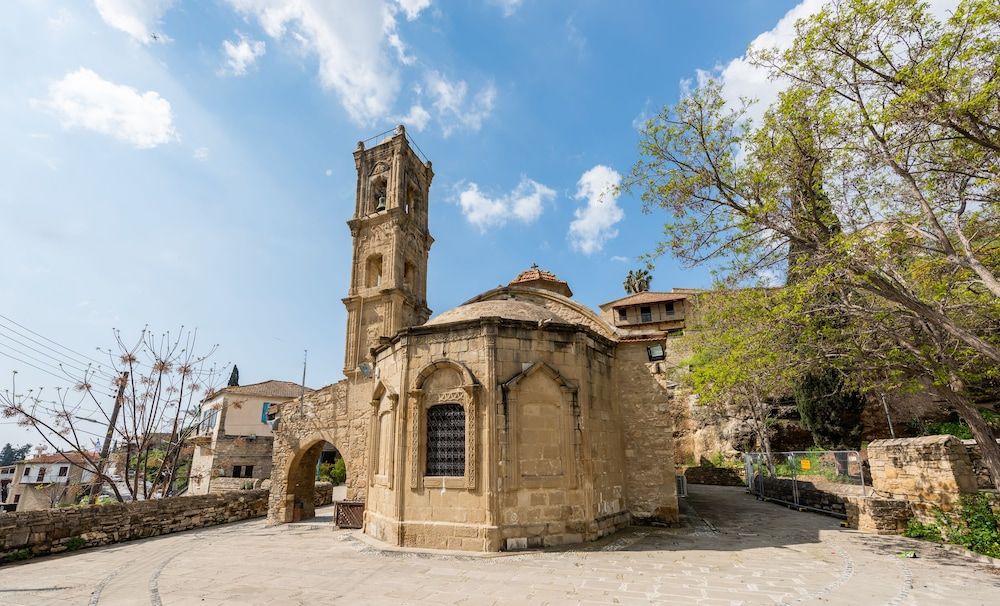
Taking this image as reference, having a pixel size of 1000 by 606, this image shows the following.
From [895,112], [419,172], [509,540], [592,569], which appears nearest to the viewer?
[895,112]

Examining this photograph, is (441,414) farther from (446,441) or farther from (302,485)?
(302,485)

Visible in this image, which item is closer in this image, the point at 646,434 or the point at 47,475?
the point at 646,434

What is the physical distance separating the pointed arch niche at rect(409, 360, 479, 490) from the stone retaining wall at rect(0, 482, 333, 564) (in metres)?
8.29

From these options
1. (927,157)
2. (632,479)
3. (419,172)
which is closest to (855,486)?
(632,479)

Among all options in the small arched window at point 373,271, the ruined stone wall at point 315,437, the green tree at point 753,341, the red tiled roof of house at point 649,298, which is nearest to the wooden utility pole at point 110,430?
the ruined stone wall at point 315,437

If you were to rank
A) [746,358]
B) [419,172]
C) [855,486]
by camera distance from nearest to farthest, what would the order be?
[746,358] < [855,486] < [419,172]

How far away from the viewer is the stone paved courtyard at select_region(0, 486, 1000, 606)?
20.7 feet

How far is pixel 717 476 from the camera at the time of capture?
24.6 meters

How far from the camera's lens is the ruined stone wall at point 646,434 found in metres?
11.8

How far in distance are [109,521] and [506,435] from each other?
10.7 metres

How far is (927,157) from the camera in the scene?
7.99 m

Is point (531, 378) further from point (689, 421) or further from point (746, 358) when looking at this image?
point (689, 421)

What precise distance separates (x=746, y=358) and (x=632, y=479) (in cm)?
462

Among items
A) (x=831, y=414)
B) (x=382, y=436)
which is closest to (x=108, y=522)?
(x=382, y=436)
